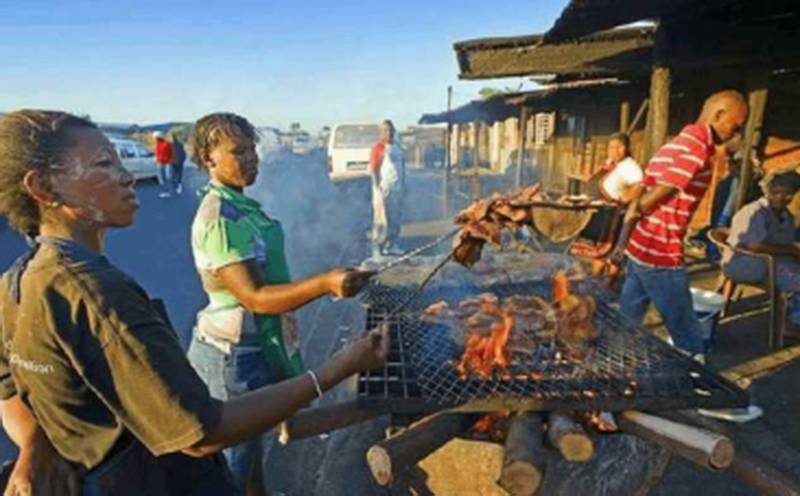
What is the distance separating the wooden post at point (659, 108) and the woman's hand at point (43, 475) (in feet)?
19.7

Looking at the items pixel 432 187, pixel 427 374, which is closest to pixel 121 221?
pixel 427 374

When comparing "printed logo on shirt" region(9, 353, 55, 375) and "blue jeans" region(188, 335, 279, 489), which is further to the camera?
"blue jeans" region(188, 335, 279, 489)

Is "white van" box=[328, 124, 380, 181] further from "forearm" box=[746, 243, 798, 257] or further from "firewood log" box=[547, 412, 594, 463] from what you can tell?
"firewood log" box=[547, 412, 594, 463]

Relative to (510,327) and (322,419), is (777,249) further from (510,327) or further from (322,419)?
(322,419)

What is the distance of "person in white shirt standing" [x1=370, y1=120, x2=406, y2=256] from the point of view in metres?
9.45

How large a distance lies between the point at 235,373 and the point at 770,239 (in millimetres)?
5377

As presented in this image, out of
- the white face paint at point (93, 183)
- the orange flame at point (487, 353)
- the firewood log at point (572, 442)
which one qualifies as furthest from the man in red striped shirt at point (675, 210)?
the white face paint at point (93, 183)

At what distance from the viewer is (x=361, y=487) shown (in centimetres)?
371

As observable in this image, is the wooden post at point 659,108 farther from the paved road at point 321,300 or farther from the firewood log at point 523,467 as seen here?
the firewood log at point 523,467

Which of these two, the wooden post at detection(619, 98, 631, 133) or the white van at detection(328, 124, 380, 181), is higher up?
the wooden post at detection(619, 98, 631, 133)

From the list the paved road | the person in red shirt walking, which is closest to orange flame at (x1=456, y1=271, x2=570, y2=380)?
the paved road

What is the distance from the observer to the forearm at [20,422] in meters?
1.52

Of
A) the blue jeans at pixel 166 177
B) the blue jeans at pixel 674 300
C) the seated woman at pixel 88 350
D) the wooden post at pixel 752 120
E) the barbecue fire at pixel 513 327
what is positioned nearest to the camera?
the seated woman at pixel 88 350

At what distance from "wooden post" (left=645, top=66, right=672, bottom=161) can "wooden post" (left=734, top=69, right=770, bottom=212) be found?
2.32m
